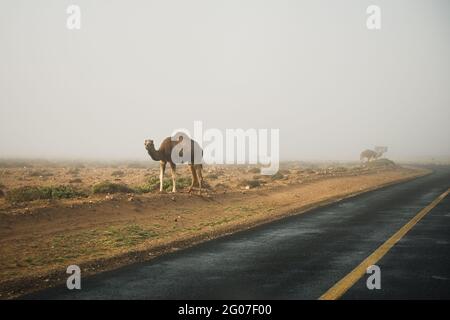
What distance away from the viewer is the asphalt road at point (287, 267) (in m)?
6.26

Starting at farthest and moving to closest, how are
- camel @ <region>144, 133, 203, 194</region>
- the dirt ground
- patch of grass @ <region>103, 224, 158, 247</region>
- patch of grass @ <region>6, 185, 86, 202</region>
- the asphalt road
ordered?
camel @ <region>144, 133, 203, 194</region> → patch of grass @ <region>6, 185, 86, 202</region> → patch of grass @ <region>103, 224, 158, 247</region> → the dirt ground → the asphalt road

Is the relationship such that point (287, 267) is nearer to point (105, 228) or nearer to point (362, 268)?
point (362, 268)

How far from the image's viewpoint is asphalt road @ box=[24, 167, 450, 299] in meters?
6.26

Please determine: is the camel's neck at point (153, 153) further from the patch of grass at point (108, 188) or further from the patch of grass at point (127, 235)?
the patch of grass at point (127, 235)

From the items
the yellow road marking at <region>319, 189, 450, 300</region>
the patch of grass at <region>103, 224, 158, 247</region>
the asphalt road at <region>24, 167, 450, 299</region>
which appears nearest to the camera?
the yellow road marking at <region>319, 189, 450, 300</region>

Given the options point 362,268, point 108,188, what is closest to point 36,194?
point 108,188

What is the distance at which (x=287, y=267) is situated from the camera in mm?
7750

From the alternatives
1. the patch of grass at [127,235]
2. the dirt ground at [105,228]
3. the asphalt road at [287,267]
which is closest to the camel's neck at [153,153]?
the dirt ground at [105,228]

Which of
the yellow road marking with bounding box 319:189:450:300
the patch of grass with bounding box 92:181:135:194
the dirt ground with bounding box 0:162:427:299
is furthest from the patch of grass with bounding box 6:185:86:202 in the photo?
the yellow road marking with bounding box 319:189:450:300

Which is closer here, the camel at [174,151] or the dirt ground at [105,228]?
the dirt ground at [105,228]

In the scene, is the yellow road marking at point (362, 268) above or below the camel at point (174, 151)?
below

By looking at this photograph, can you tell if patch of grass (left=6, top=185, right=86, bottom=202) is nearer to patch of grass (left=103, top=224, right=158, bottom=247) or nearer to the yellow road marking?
patch of grass (left=103, top=224, right=158, bottom=247)

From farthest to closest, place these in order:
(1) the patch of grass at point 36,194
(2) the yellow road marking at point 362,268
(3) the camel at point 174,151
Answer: (3) the camel at point 174,151
(1) the patch of grass at point 36,194
(2) the yellow road marking at point 362,268
